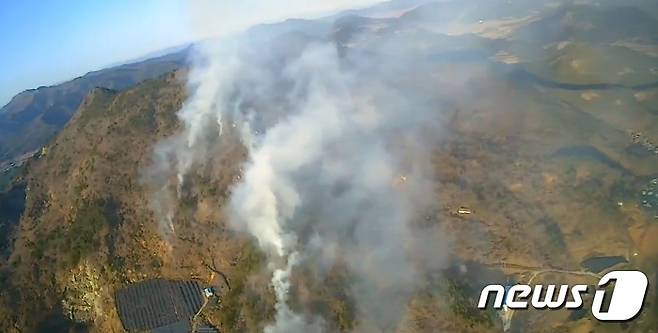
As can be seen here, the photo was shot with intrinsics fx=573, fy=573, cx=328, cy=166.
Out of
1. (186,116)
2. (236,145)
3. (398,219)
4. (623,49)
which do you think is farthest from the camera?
(623,49)

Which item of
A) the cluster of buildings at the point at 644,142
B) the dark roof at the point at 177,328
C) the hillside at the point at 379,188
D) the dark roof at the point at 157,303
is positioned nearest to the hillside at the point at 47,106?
the hillside at the point at 379,188

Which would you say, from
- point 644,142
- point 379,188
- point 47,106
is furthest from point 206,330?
point 47,106

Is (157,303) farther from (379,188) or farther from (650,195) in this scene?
(650,195)

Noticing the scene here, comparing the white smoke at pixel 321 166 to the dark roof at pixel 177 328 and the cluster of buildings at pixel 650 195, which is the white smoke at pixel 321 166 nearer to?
the dark roof at pixel 177 328

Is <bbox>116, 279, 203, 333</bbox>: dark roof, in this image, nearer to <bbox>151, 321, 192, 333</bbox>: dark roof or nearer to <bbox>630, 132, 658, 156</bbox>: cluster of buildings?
<bbox>151, 321, 192, 333</bbox>: dark roof

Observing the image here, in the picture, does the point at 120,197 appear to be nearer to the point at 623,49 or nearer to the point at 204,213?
the point at 204,213

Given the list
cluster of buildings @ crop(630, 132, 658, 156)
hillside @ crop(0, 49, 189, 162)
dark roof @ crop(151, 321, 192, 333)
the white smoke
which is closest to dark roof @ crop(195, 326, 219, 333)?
dark roof @ crop(151, 321, 192, 333)

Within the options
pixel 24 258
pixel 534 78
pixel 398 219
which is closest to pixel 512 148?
pixel 398 219

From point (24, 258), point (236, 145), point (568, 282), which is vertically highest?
point (236, 145)
